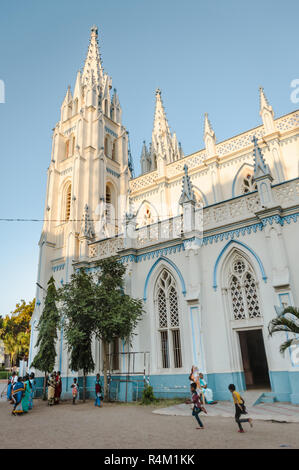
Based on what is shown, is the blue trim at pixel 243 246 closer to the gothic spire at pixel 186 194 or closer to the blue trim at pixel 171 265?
the blue trim at pixel 171 265

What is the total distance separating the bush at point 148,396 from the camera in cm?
1316

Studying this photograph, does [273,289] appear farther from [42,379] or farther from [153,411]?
[42,379]

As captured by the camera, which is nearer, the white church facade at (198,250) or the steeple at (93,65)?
the white church facade at (198,250)

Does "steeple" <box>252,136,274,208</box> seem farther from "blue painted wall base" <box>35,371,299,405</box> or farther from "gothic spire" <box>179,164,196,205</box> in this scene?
"blue painted wall base" <box>35,371,299,405</box>

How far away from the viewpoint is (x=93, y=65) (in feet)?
98.8

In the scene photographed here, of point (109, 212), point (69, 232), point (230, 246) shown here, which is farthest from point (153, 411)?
point (109, 212)

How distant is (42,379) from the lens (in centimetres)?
1936

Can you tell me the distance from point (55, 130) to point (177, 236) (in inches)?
672

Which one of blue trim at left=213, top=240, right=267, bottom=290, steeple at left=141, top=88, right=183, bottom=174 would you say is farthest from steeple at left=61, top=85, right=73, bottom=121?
blue trim at left=213, top=240, right=267, bottom=290

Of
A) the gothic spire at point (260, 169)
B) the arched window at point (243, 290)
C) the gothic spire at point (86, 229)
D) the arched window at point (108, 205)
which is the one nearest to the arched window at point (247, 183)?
the gothic spire at point (260, 169)

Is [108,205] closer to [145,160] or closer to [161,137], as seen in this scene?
[161,137]

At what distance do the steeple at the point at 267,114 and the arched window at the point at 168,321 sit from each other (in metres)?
10.7

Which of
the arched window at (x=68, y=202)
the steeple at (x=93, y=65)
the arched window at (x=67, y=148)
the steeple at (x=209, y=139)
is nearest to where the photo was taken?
the steeple at (x=209, y=139)

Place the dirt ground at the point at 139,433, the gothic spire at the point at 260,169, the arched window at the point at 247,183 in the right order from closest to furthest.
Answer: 1. the dirt ground at the point at 139,433
2. the gothic spire at the point at 260,169
3. the arched window at the point at 247,183
